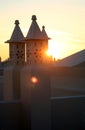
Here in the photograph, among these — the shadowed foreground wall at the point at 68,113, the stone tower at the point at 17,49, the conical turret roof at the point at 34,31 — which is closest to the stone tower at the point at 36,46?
the conical turret roof at the point at 34,31

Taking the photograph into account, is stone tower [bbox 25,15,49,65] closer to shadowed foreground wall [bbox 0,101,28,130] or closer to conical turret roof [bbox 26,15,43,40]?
conical turret roof [bbox 26,15,43,40]

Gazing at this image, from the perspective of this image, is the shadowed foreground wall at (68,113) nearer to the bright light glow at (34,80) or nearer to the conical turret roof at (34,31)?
the bright light glow at (34,80)

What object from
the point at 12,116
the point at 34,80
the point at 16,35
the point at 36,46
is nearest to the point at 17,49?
the point at 16,35

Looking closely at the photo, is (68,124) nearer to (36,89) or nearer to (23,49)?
(36,89)

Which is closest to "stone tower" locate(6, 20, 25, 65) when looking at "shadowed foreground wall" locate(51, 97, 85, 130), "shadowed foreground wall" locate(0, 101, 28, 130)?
"shadowed foreground wall" locate(0, 101, 28, 130)

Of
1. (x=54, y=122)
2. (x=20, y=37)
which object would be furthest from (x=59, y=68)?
(x=54, y=122)

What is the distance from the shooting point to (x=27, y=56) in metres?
12.1

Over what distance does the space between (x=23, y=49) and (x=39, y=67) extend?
5.87 feet

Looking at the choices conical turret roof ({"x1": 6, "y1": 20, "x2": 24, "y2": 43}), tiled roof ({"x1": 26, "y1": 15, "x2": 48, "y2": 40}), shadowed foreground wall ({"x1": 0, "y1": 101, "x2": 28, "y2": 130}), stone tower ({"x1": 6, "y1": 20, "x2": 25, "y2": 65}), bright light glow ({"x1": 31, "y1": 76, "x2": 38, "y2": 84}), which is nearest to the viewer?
bright light glow ({"x1": 31, "y1": 76, "x2": 38, "y2": 84})

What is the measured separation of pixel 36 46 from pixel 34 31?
52 cm

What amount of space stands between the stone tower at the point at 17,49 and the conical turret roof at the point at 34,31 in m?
0.91

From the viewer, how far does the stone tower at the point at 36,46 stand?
11.8 meters

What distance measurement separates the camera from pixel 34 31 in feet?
39.6

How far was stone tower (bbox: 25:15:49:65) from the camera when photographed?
1180 centimetres
